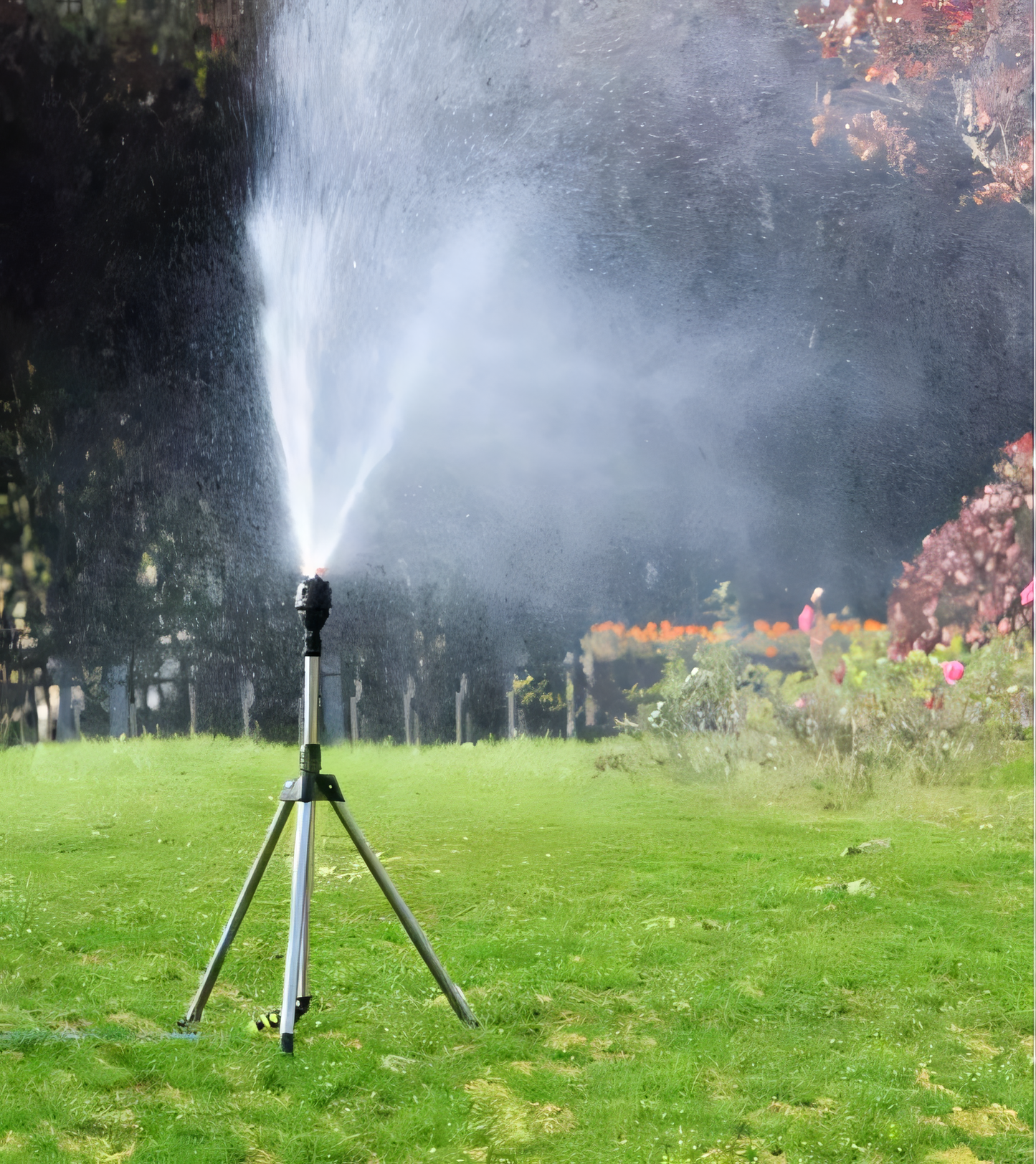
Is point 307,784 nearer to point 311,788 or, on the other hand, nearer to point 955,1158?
point 311,788

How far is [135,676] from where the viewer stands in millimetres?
4043

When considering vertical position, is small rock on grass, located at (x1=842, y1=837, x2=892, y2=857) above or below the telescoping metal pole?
below

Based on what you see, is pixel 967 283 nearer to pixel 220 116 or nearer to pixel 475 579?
pixel 475 579

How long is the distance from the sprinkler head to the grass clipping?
37.3 inches

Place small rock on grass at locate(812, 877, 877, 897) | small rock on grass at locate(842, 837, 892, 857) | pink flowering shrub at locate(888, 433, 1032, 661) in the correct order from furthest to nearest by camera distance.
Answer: pink flowering shrub at locate(888, 433, 1032, 661)
small rock on grass at locate(842, 837, 892, 857)
small rock on grass at locate(812, 877, 877, 897)

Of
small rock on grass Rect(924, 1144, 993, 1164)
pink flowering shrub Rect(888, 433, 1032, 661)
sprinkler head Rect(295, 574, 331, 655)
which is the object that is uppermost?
pink flowering shrub Rect(888, 433, 1032, 661)

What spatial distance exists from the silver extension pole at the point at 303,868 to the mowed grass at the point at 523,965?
25 cm

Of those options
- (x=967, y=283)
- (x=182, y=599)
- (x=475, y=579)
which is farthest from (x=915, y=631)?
(x=182, y=599)

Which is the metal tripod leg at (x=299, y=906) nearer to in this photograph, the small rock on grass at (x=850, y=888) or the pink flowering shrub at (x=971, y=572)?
the small rock on grass at (x=850, y=888)

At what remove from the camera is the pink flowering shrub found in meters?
3.80

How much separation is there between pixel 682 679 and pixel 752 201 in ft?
5.73

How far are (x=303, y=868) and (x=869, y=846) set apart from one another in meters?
2.21

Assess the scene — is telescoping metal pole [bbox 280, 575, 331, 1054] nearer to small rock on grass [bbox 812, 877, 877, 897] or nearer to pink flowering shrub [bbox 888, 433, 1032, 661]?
small rock on grass [bbox 812, 877, 877, 897]

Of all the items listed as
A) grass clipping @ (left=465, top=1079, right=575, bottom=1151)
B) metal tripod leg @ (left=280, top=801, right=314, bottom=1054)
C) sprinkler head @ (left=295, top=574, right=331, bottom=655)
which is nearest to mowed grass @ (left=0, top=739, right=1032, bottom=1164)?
grass clipping @ (left=465, top=1079, right=575, bottom=1151)
